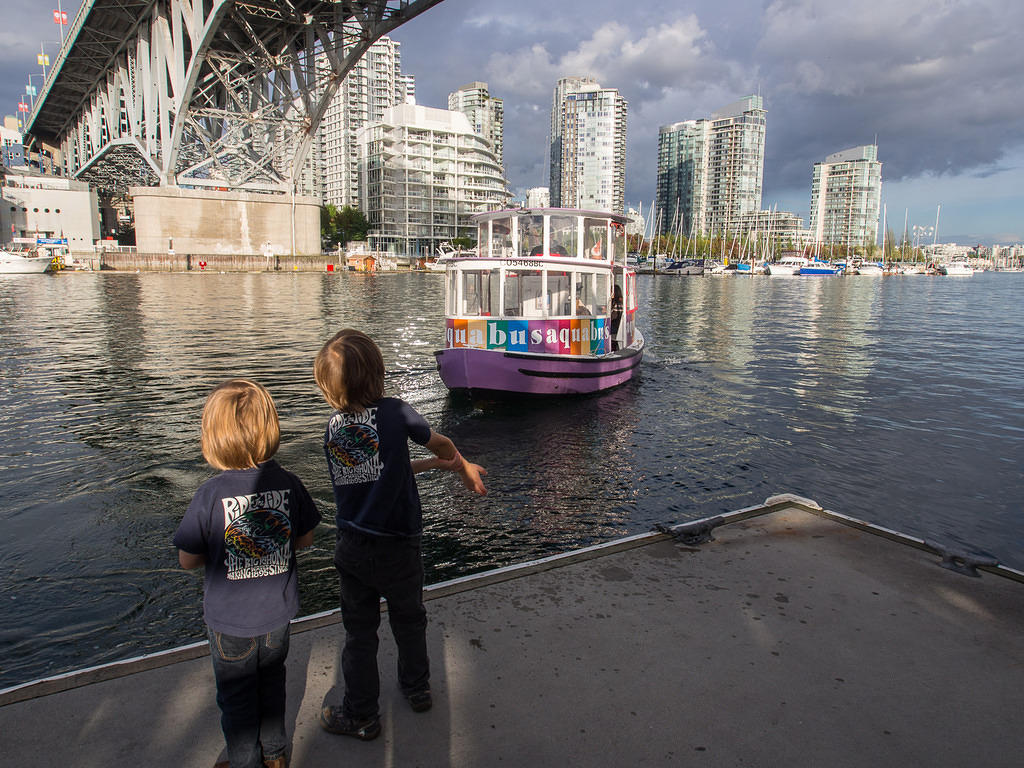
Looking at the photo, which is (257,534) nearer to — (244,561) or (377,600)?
(244,561)

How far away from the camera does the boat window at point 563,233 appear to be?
46.5ft

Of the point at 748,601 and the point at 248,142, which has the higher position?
the point at 248,142

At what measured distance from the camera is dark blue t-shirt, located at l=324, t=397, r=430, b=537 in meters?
3.18

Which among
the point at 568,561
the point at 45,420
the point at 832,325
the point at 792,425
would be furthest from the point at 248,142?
the point at 568,561


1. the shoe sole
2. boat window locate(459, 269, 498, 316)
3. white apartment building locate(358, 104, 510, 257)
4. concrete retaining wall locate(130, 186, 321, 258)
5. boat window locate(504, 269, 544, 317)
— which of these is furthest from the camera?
white apartment building locate(358, 104, 510, 257)

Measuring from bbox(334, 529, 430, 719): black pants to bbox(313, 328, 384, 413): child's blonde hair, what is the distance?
0.68 m

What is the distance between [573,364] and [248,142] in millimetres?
70773

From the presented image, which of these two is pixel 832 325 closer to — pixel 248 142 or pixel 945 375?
pixel 945 375

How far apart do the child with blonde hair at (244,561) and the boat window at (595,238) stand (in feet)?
41.2

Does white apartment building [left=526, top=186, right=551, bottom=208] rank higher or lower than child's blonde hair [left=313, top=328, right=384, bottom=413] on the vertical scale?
higher

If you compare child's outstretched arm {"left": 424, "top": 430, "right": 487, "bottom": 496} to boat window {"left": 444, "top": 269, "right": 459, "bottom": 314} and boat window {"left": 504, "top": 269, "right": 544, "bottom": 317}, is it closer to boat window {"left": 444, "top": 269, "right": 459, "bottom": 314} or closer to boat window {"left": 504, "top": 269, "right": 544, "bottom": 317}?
boat window {"left": 504, "top": 269, "right": 544, "bottom": 317}

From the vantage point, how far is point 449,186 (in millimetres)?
135250

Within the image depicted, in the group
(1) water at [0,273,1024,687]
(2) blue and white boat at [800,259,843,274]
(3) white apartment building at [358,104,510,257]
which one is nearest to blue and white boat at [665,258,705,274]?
(2) blue and white boat at [800,259,843,274]

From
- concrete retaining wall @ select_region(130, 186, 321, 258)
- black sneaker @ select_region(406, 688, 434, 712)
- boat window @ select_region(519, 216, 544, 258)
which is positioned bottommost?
black sneaker @ select_region(406, 688, 434, 712)
